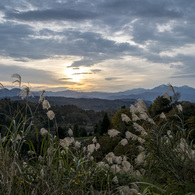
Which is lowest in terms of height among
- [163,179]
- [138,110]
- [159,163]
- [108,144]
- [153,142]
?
[108,144]

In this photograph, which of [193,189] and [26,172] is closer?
[26,172]

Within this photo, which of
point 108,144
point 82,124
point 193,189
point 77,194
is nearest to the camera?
point 77,194

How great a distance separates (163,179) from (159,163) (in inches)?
12.7

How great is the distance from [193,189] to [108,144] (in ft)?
90.8

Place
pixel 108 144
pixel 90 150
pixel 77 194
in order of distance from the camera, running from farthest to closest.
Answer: pixel 108 144, pixel 90 150, pixel 77 194

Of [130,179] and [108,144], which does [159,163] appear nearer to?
[130,179]

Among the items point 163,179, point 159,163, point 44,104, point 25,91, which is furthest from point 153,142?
point 25,91

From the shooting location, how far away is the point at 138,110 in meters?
4.58

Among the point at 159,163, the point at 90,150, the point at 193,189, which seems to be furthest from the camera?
the point at 90,150

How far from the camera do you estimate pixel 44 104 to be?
402 cm

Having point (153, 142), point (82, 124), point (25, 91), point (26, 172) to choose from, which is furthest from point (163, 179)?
point (82, 124)

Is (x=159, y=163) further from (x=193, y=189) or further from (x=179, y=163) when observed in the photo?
(x=193, y=189)

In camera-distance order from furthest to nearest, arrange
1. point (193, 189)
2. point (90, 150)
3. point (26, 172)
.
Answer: point (90, 150), point (193, 189), point (26, 172)

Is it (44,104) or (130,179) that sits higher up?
(44,104)
